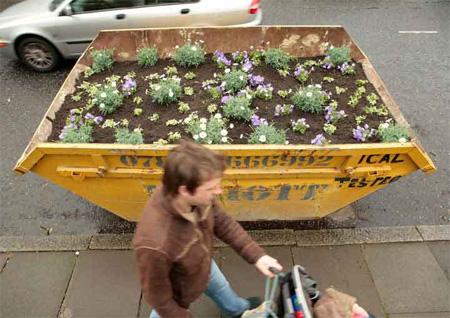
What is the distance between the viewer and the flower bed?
321 cm

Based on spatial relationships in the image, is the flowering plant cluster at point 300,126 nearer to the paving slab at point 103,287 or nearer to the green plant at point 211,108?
the green plant at point 211,108

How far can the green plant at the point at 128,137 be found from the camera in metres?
2.98

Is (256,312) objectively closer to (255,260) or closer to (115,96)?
(255,260)

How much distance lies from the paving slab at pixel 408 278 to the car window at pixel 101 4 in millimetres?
4807

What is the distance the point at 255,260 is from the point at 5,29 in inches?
231

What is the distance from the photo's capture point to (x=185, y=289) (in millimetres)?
2031

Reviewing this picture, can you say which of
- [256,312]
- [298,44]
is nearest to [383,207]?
[298,44]

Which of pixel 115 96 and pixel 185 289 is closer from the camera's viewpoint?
pixel 185 289

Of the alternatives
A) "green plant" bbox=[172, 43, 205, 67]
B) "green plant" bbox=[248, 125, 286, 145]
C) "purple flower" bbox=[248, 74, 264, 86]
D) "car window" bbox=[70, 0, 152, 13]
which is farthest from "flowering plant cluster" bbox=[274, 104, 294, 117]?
"car window" bbox=[70, 0, 152, 13]

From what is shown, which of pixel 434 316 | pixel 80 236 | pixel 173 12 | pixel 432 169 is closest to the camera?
pixel 432 169

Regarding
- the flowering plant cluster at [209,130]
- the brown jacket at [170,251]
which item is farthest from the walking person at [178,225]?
the flowering plant cluster at [209,130]

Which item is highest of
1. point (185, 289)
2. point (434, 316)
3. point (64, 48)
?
point (185, 289)

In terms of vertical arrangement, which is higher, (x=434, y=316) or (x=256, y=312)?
(x=256, y=312)

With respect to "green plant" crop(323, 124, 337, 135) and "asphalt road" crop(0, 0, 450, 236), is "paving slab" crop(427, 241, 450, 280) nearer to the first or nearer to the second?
"asphalt road" crop(0, 0, 450, 236)
